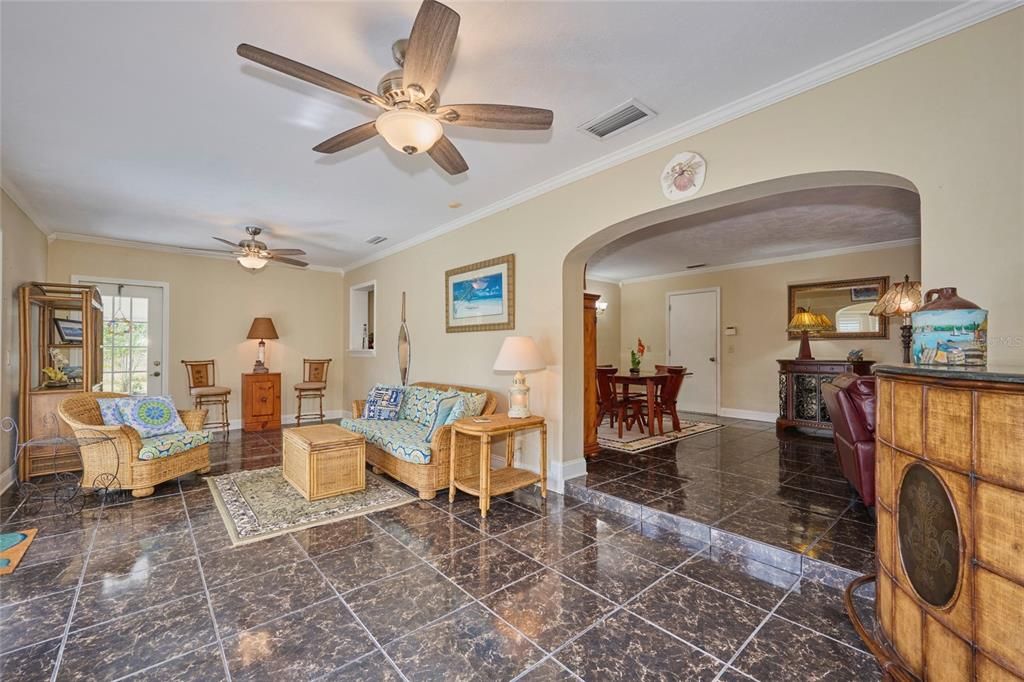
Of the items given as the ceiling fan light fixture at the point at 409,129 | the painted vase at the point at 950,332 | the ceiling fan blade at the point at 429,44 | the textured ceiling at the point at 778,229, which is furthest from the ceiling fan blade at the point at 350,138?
the textured ceiling at the point at 778,229

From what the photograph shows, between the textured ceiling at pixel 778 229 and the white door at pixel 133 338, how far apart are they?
6.18 metres

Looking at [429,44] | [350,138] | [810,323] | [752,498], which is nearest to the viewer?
[429,44]

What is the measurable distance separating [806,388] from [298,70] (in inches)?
242

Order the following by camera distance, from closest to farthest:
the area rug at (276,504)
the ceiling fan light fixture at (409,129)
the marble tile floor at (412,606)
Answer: the marble tile floor at (412,606)
the ceiling fan light fixture at (409,129)
the area rug at (276,504)

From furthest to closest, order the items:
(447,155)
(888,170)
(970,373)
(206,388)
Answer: (206,388), (447,155), (888,170), (970,373)

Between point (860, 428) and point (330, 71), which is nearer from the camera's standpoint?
point (330, 71)

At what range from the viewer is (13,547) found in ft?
8.61

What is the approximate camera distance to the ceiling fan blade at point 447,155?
235 cm

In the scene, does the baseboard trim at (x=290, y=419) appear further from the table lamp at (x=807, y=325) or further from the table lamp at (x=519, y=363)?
the table lamp at (x=807, y=325)

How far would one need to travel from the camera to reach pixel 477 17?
6.21 feet

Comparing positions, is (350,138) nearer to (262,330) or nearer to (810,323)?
(262,330)

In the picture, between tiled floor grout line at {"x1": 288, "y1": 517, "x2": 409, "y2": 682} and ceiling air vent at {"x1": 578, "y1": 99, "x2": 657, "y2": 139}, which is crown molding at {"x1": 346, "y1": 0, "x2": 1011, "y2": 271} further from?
tiled floor grout line at {"x1": 288, "y1": 517, "x2": 409, "y2": 682}

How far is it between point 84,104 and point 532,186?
9.82ft

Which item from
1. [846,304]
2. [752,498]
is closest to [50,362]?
[752,498]
